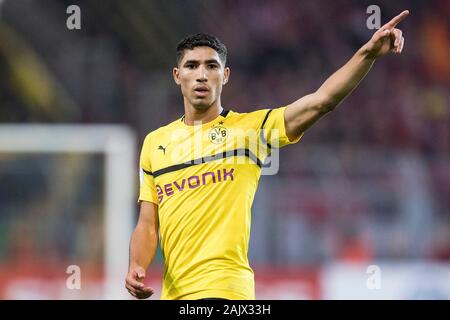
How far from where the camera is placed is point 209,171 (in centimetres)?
393

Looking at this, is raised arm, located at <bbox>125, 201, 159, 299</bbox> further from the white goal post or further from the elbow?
the white goal post

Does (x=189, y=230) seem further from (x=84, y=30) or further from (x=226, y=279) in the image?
(x=84, y=30)

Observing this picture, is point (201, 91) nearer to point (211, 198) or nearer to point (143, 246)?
point (211, 198)

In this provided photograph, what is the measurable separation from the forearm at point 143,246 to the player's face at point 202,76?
642 millimetres

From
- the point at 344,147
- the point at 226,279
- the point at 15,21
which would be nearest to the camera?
the point at 226,279

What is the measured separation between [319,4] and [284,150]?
3239mm

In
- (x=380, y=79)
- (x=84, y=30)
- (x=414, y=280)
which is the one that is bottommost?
(x=414, y=280)

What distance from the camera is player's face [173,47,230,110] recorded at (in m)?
4.04

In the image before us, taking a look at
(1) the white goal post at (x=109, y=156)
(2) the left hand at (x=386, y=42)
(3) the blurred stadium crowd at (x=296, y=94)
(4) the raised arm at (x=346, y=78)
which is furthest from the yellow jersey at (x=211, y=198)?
(3) the blurred stadium crowd at (x=296, y=94)

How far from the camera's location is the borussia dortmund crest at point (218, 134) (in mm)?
3984

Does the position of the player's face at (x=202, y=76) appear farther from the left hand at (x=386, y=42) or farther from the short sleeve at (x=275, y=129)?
the left hand at (x=386, y=42)

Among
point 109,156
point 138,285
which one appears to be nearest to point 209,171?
point 138,285

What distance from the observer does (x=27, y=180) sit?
1058 centimetres
